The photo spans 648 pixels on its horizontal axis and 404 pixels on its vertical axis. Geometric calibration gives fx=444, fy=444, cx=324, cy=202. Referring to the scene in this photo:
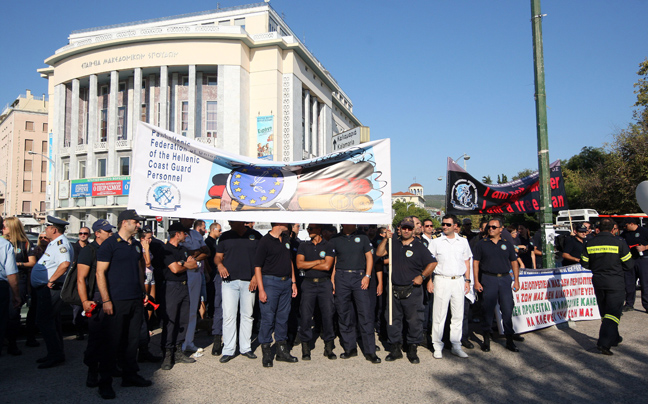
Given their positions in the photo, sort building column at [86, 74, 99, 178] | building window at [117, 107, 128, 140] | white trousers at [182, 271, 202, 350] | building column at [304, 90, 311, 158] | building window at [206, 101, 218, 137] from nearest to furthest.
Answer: white trousers at [182, 271, 202, 350], building window at [206, 101, 218, 137], building column at [86, 74, 99, 178], building window at [117, 107, 128, 140], building column at [304, 90, 311, 158]

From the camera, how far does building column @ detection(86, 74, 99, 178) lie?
42938mm

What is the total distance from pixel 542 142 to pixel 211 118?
124 feet

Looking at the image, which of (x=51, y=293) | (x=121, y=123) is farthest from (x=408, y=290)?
(x=121, y=123)

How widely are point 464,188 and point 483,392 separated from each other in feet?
15.5

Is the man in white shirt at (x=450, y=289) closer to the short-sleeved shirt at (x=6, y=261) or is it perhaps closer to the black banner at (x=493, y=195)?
the black banner at (x=493, y=195)

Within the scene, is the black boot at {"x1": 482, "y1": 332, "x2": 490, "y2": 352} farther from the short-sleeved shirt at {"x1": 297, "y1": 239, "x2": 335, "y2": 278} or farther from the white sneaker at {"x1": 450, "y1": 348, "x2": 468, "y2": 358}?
the short-sleeved shirt at {"x1": 297, "y1": 239, "x2": 335, "y2": 278}

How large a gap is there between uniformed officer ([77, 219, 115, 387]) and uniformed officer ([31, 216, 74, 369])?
107 centimetres

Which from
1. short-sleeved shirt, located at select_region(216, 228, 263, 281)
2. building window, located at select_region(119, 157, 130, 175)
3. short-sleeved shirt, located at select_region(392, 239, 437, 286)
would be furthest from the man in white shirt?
building window, located at select_region(119, 157, 130, 175)

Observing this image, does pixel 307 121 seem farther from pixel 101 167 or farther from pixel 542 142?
pixel 542 142

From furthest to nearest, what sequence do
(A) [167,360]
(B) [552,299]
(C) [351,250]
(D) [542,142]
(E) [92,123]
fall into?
(E) [92,123], (D) [542,142], (B) [552,299], (C) [351,250], (A) [167,360]

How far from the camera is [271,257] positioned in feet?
20.4

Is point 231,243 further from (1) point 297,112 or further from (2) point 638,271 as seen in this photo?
(1) point 297,112

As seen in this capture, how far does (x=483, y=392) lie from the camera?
4973mm

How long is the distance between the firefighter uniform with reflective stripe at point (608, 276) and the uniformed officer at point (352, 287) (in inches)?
134
